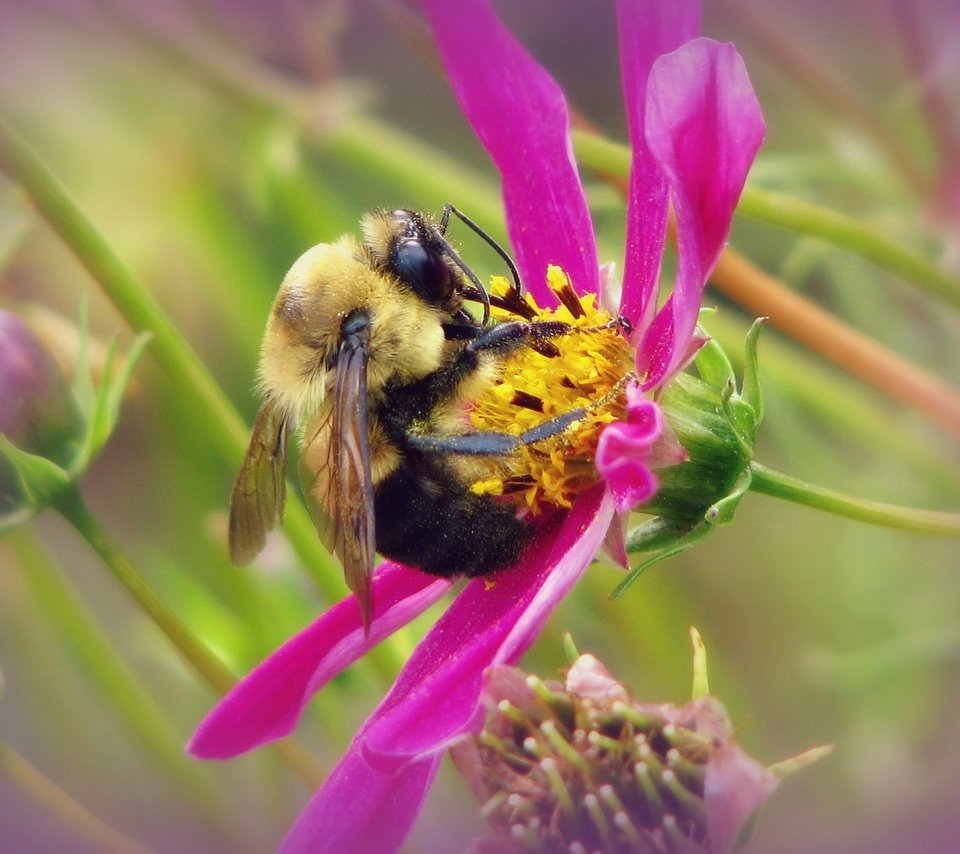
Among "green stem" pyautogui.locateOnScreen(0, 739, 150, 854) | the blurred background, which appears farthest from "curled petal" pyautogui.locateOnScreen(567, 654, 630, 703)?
"green stem" pyautogui.locateOnScreen(0, 739, 150, 854)

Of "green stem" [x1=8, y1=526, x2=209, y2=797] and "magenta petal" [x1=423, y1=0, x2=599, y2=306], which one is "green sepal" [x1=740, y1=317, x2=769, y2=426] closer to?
"magenta petal" [x1=423, y1=0, x2=599, y2=306]

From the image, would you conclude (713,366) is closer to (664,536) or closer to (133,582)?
(664,536)

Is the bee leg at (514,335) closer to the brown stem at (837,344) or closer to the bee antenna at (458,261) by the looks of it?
the bee antenna at (458,261)

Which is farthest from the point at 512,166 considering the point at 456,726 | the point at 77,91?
the point at 77,91

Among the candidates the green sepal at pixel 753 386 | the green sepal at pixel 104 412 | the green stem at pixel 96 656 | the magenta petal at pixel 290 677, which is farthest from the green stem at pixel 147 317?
the green sepal at pixel 753 386

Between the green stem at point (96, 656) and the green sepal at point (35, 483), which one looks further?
the green stem at point (96, 656)

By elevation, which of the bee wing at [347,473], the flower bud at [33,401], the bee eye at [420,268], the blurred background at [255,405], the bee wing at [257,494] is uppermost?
the flower bud at [33,401]
